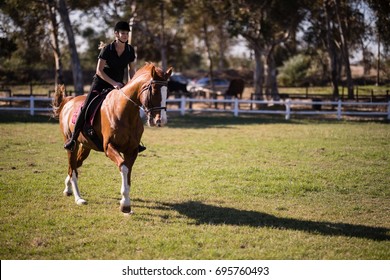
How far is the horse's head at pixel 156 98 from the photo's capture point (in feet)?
23.2

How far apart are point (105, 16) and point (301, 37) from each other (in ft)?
63.4

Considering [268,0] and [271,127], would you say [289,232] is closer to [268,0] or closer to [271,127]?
[271,127]

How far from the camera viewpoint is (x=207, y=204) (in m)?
8.45

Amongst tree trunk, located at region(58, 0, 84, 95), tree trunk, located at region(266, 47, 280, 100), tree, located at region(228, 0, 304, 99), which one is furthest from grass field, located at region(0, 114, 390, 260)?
tree, located at region(228, 0, 304, 99)

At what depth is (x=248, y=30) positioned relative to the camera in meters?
35.8

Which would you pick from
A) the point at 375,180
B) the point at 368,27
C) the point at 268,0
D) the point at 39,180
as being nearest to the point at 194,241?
the point at 39,180

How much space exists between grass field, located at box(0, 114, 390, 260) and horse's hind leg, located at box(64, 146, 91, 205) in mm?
242

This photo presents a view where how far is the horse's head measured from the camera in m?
7.07

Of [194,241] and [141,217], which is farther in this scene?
[141,217]

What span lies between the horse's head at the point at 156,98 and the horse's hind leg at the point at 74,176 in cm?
250

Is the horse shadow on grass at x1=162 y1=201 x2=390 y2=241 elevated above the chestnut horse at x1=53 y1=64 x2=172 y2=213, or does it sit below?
below

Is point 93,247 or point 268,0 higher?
point 268,0

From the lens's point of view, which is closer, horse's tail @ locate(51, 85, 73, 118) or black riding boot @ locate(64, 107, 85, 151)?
black riding boot @ locate(64, 107, 85, 151)

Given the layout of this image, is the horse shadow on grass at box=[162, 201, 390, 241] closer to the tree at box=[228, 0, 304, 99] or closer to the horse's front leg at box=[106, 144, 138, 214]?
the horse's front leg at box=[106, 144, 138, 214]
